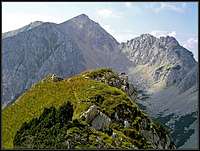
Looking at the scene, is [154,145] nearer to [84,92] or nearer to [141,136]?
[141,136]

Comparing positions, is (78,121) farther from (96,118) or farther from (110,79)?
(110,79)

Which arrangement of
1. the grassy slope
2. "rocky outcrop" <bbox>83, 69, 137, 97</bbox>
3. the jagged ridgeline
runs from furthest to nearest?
1. "rocky outcrop" <bbox>83, 69, 137, 97</bbox>
2. the grassy slope
3. the jagged ridgeline

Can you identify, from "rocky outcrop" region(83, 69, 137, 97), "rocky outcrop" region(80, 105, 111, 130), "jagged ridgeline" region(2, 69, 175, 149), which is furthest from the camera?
"rocky outcrop" region(83, 69, 137, 97)

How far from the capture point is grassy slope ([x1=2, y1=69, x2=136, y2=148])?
320 feet

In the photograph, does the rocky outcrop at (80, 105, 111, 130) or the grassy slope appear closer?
the rocky outcrop at (80, 105, 111, 130)

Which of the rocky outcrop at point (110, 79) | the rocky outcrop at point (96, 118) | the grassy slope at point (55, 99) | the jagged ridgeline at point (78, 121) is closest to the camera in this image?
the jagged ridgeline at point (78, 121)

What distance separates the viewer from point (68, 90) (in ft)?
374

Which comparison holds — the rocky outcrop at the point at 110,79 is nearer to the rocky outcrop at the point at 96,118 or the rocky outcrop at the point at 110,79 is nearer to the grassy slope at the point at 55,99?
the grassy slope at the point at 55,99

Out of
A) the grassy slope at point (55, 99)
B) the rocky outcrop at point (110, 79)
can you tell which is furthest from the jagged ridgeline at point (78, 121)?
the rocky outcrop at point (110, 79)

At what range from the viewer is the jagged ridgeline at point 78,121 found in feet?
260

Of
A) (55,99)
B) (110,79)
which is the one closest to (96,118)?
(55,99)

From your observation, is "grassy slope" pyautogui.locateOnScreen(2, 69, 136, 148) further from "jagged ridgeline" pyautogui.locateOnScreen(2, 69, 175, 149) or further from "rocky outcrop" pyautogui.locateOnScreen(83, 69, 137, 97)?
"rocky outcrop" pyautogui.locateOnScreen(83, 69, 137, 97)

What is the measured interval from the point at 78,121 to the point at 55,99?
24244mm

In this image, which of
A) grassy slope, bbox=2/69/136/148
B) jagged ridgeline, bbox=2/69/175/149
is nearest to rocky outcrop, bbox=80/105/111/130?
jagged ridgeline, bbox=2/69/175/149
